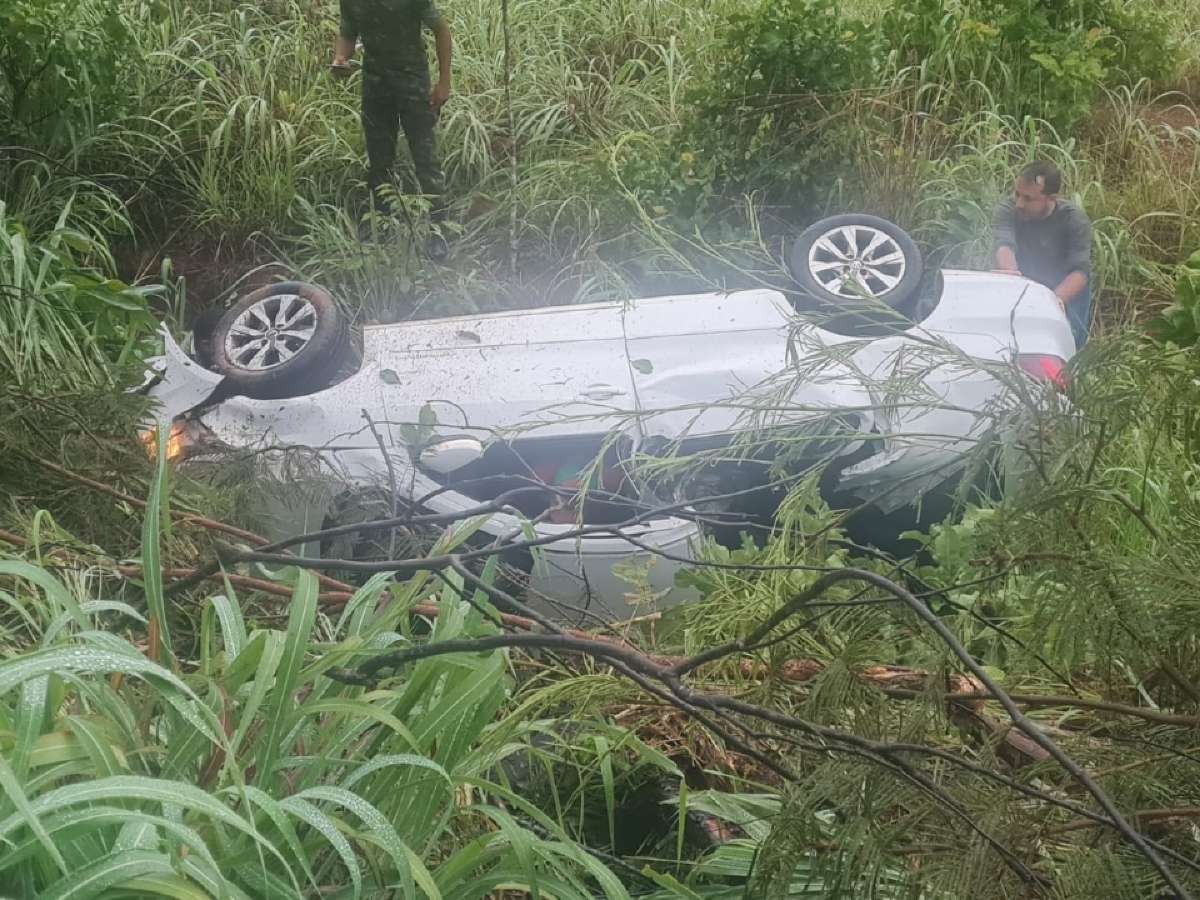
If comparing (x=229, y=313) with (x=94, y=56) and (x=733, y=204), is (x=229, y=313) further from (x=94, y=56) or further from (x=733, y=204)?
(x=733, y=204)

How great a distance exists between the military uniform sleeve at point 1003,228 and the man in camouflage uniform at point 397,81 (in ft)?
3.10

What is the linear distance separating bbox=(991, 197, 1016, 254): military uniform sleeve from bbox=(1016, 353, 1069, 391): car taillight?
0.63 m

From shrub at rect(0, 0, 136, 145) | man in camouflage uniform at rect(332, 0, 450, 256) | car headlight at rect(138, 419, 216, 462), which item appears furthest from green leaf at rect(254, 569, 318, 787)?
shrub at rect(0, 0, 136, 145)

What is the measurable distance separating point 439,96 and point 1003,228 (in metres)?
1.01

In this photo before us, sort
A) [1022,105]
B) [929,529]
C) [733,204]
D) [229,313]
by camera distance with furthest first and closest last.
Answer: [1022,105] < [733,204] < [229,313] < [929,529]

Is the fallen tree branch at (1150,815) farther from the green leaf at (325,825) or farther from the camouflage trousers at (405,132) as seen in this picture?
the camouflage trousers at (405,132)

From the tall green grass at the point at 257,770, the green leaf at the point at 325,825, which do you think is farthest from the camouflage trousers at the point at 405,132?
the green leaf at the point at 325,825

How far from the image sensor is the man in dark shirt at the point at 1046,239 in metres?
2.01

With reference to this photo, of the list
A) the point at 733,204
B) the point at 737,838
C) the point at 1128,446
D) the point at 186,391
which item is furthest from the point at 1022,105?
the point at 737,838

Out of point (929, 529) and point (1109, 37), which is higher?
point (1109, 37)

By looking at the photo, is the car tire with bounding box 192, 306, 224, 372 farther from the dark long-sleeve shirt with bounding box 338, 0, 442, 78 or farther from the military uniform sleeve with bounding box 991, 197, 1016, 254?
the military uniform sleeve with bounding box 991, 197, 1016, 254

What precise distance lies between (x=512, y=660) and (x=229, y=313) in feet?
3.19

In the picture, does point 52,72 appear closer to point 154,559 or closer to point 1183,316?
point 154,559

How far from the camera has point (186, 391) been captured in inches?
69.1
